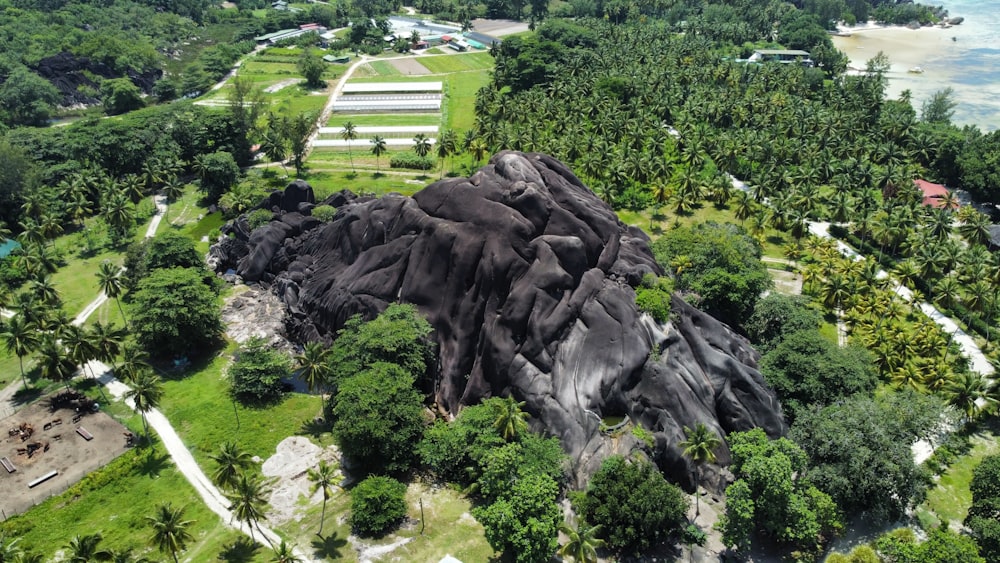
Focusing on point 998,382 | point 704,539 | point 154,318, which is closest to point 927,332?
point 998,382

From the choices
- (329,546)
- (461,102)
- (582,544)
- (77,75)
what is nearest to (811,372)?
(582,544)

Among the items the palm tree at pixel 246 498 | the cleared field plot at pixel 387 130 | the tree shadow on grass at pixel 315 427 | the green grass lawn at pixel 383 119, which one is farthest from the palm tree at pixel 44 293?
the green grass lawn at pixel 383 119

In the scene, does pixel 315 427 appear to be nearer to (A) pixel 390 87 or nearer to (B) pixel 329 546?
(B) pixel 329 546

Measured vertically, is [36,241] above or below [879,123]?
below

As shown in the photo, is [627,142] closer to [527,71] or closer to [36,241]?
[527,71]

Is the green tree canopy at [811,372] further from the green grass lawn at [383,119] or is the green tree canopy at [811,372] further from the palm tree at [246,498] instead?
the green grass lawn at [383,119]
